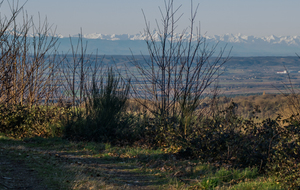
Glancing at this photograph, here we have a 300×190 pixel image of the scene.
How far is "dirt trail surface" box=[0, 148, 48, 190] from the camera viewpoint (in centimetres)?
435

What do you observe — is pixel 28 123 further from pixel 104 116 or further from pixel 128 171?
pixel 128 171

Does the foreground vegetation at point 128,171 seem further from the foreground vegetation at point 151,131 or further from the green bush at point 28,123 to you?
the green bush at point 28,123

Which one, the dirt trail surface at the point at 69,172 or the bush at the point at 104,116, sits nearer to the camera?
the dirt trail surface at the point at 69,172

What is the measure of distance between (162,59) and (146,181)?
3.58m

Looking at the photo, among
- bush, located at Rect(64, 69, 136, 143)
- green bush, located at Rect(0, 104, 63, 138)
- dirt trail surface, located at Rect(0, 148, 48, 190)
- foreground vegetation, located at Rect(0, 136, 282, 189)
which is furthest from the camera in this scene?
green bush, located at Rect(0, 104, 63, 138)

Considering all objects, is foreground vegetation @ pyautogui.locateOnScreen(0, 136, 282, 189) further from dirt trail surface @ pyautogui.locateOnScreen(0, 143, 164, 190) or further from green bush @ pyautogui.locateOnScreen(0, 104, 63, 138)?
green bush @ pyautogui.locateOnScreen(0, 104, 63, 138)

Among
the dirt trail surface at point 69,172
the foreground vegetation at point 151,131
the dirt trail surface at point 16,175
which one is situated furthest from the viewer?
the foreground vegetation at point 151,131

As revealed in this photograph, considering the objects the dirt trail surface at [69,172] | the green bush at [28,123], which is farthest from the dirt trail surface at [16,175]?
the green bush at [28,123]

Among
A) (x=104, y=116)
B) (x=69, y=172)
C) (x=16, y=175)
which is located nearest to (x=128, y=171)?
(x=69, y=172)

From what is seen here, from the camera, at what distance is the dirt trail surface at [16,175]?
14.3ft

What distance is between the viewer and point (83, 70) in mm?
9539

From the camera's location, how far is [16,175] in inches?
190

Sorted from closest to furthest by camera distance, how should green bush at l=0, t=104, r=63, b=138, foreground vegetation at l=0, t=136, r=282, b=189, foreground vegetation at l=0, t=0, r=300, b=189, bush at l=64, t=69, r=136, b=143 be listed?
1. foreground vegetation at l=0, t=136, r=282, b=189
2. foreground vegetation at l=0, t=0, r=300, b=189
3. bush at l=64, t=69, r=136, b=143
4. green bush at l=0, t=104, r=63, b=138

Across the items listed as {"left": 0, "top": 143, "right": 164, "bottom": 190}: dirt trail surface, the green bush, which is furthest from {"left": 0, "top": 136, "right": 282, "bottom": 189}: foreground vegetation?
the green bush
